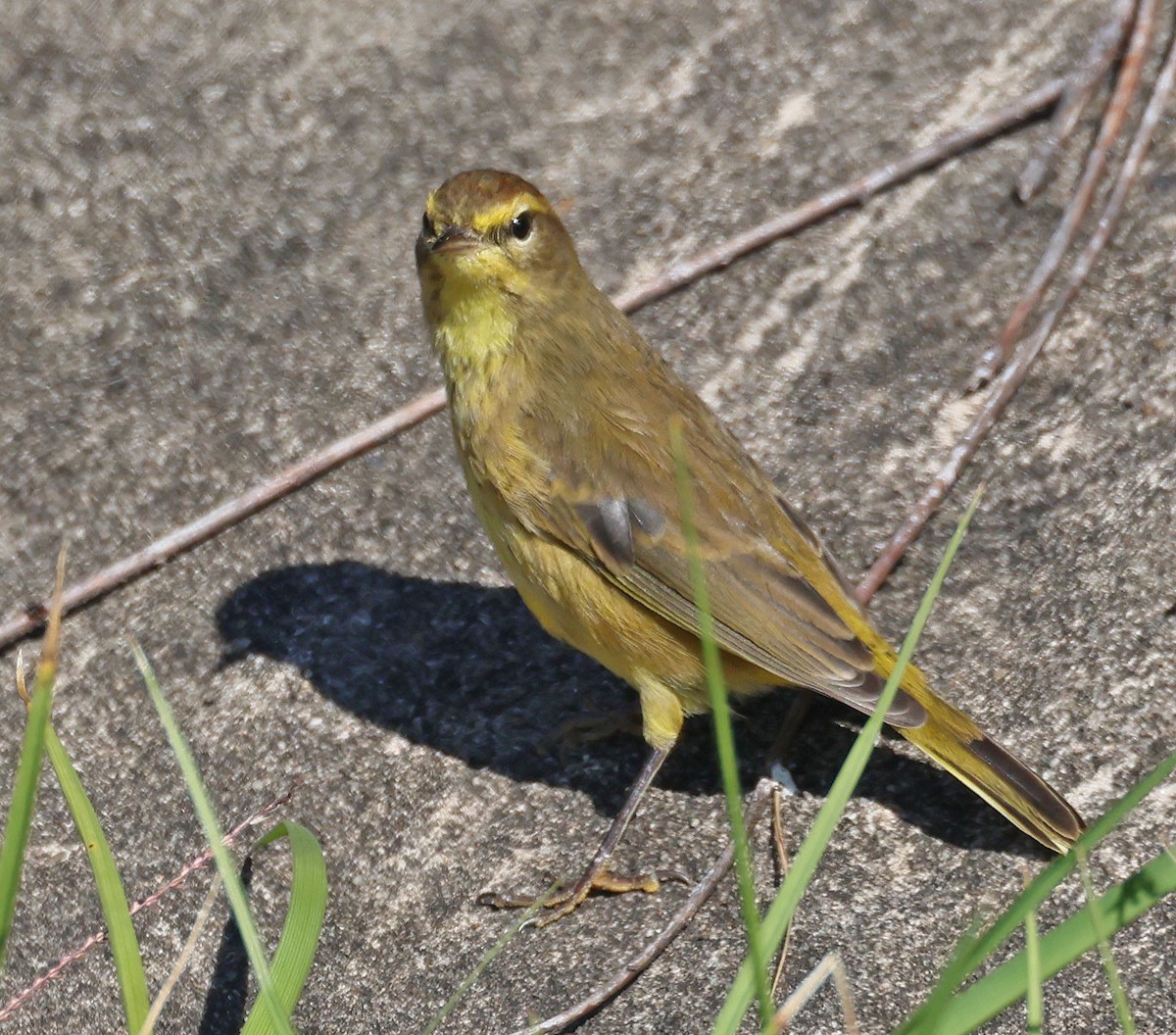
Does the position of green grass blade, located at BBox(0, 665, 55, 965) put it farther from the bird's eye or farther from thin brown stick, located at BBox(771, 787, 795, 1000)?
the bird's eye

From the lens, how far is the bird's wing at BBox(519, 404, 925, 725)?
3.54 m

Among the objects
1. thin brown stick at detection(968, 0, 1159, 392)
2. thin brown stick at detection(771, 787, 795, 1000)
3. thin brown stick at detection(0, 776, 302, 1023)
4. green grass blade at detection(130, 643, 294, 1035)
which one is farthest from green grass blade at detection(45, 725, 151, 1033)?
thin brown stick at detection(968, 0, 1159, 392)

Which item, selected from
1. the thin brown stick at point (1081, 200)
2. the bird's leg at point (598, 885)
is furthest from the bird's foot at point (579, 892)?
the thin brown stick at point (1081, 200)

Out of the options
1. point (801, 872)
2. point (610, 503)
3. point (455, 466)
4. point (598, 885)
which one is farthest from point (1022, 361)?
point (801, 872)

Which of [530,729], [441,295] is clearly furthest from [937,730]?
[441,295]

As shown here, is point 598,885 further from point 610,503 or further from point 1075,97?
point 1075,97

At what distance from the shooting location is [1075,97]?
16.0ft

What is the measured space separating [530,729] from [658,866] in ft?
1.84

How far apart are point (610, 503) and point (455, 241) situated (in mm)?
734

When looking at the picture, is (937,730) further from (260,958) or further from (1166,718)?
(260,958)

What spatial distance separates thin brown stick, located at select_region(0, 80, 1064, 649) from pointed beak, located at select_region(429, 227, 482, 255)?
2.73ft

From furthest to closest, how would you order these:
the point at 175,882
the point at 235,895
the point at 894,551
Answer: the point at 894,551 < the point at 175,882 < the point at 235,895

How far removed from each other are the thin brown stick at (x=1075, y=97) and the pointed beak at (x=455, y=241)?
199cm

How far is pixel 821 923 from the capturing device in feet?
10.4
